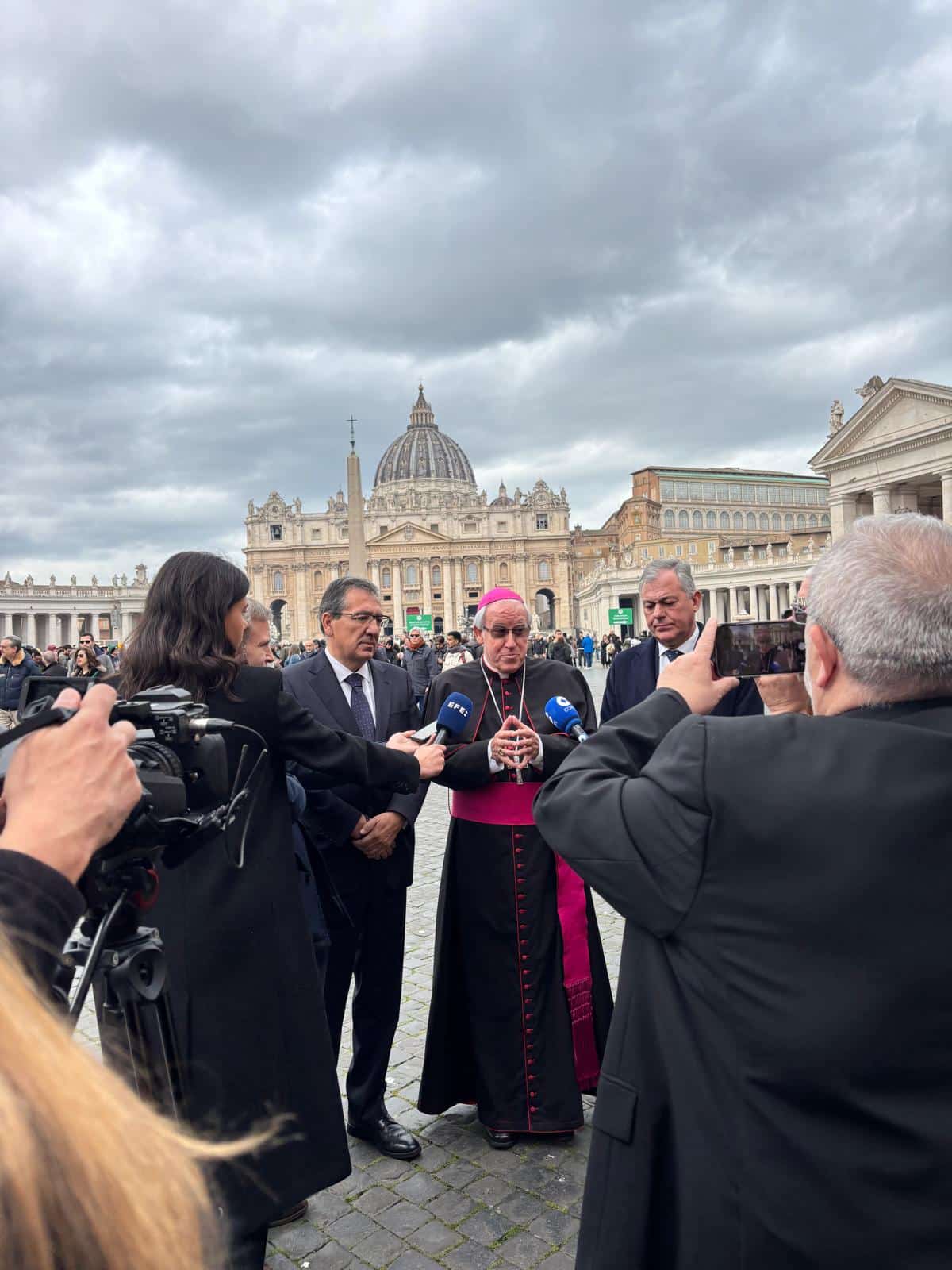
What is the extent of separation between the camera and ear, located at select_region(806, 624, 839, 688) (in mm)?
1501

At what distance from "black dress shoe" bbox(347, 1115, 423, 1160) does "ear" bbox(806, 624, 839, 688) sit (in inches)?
110

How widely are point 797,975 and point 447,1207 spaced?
7.59ft

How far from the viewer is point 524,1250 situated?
2789mm

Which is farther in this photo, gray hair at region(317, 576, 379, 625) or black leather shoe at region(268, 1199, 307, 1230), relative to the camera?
gray hair at region(317, 576, 379, 625)

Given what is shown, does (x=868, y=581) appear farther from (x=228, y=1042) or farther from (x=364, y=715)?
(x=364, y=715)

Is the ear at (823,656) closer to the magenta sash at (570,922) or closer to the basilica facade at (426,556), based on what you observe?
the magenta sash at (570,922)

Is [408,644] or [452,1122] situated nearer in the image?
[452,1122]

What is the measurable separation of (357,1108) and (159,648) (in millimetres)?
2195

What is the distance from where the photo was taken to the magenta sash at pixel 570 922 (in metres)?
3.60

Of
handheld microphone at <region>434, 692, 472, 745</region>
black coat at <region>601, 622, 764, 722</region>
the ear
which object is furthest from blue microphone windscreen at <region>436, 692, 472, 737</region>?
the ear

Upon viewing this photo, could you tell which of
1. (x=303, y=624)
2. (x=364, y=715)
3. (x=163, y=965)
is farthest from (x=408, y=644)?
(x=303, y=624)

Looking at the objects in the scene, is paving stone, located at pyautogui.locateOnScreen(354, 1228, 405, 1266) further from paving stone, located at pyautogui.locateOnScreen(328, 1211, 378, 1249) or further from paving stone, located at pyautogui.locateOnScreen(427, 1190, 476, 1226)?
paving stone, located at pyautogui.locateOnScreen(427, 1190, 476, 1226)

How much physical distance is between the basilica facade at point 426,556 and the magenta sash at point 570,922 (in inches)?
3595

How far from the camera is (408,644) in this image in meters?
15.0
